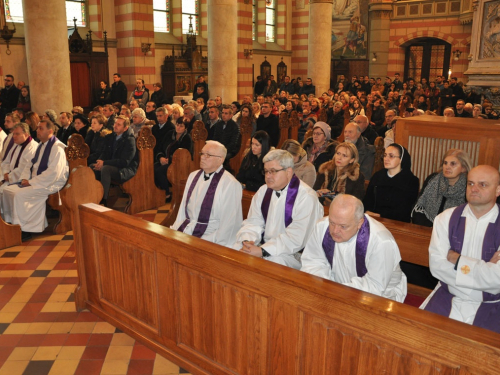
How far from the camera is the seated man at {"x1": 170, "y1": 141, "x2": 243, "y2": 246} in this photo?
3.93 metres

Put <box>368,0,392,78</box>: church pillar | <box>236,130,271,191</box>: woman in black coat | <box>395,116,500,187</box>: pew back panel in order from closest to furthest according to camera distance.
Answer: <box>395,116,500,187</box>: pew back panel < <box>236,130,271,191</box>: woman in black coat < <box>368,0,392,78</box>: church pillar

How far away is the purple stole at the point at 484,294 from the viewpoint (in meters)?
2.70

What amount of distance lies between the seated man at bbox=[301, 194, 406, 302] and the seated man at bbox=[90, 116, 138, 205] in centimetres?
398

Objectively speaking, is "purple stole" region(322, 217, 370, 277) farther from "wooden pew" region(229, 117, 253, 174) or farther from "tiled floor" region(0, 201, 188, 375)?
"wooden pew" region(229, 117, 253, 174)

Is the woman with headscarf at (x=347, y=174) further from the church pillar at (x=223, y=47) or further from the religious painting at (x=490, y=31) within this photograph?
the religious painting at (x=490, y=31)

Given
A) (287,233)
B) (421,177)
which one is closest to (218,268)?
(287,233)

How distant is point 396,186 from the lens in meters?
4.16

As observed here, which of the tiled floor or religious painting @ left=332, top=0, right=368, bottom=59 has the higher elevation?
religious painting @ left=332, top=0, right=368, bottom=59

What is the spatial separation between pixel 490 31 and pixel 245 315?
11927mm

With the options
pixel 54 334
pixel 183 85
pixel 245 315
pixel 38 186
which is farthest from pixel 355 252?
pixel 183 85

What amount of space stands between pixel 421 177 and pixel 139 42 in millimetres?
11706

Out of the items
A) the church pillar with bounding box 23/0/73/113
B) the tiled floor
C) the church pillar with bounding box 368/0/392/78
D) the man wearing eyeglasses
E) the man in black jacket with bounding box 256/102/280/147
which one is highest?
the church pillar with bounding box 368/0/392/78

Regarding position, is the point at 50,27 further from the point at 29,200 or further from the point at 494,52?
the point at 494,52

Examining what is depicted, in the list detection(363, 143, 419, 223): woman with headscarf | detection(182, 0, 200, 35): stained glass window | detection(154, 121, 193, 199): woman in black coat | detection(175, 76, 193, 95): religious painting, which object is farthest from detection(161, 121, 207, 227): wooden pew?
detection(182, 0, 200, 35): stained glass window
